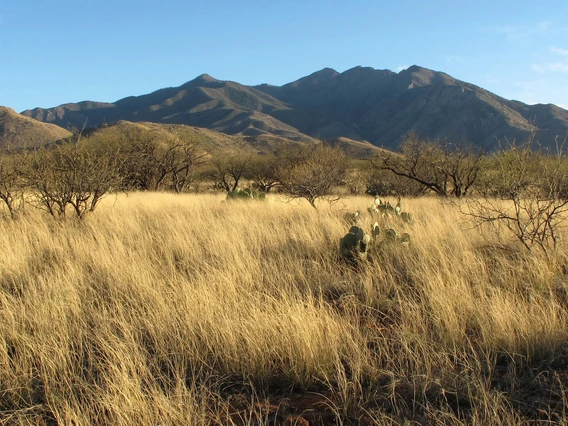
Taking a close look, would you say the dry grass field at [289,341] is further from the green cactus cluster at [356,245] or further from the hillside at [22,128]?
the hillside at [22,128]

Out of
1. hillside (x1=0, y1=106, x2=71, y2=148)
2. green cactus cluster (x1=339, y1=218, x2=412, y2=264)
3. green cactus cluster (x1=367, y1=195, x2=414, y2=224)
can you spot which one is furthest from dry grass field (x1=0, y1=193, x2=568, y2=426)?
hillside (x1=0, y1=106, x2=71, y2=148)

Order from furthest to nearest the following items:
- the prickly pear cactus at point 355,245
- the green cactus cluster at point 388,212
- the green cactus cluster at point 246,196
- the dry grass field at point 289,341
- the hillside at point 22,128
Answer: the hillside at point 22,128 → the green cactus cluster at point 246,196 → the green cactus cluster at point 388,212 → the prickly pear cactus at point 355,245 → the dry grass field at point 289,341

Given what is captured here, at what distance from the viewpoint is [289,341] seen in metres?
2.67

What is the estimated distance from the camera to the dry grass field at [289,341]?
2121 millimetres

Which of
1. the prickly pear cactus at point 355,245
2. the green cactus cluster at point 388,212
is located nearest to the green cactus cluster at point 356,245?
the prickly pear cactus at point 355,245

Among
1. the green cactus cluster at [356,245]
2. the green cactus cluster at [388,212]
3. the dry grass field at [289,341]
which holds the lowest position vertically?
the dry grass field at [289,341]

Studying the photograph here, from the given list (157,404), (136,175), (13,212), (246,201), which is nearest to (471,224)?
(157,404)

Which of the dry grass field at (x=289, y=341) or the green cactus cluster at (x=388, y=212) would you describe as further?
the green cactus cluster at (x=388, y=212)

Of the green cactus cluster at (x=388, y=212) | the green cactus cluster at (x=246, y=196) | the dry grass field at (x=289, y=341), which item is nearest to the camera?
the dry grass field at (x=289, y=341)

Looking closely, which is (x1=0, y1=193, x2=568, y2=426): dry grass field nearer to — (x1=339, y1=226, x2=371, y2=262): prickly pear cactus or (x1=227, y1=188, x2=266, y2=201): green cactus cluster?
(x1=339, y1=226, x2=371, y2=262): prickly pear cactus

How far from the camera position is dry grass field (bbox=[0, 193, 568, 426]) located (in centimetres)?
212

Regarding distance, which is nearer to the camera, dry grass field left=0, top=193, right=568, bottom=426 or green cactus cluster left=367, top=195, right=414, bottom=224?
dry grass field left=0, top=193, right=568, bottom=426

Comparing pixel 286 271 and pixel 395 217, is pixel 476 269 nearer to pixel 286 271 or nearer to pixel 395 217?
pixel 286 271

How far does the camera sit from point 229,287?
153 inches
